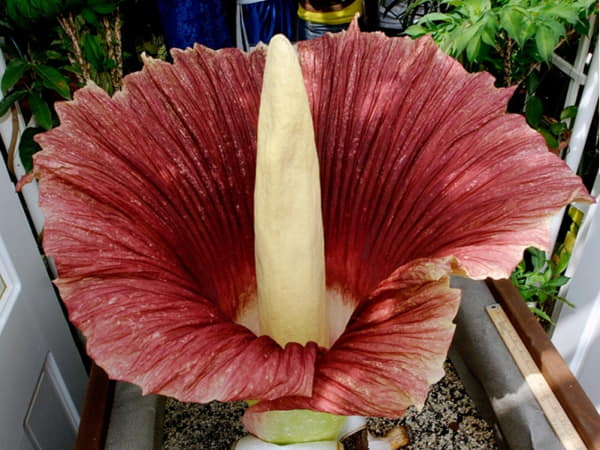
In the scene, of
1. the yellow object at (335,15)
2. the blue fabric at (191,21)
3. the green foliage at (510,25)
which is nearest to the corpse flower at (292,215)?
the green foliage at (510,25)

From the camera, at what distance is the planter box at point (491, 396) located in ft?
2.05

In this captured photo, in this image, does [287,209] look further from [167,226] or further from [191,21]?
[191,21]

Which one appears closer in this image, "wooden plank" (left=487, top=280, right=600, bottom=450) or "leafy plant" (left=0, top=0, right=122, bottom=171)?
"wooden plank" (left=487, top=280, right=600, bottom=450)

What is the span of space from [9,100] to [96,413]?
0.47m

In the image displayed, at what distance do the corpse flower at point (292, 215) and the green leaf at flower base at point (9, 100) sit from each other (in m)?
0.40

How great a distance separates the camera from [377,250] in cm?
60

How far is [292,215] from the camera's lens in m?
0.47

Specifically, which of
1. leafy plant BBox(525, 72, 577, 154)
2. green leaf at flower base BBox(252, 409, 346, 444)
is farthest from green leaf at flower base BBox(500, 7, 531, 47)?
green leaf at flower base BBox(252, 409, 346, 444)

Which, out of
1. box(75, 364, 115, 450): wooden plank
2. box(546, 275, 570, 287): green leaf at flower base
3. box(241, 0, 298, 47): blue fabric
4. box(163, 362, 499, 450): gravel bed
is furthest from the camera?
box(241, 0, 298, 47): blue fabric

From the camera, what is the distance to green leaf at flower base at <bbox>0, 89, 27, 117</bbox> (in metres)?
0.84

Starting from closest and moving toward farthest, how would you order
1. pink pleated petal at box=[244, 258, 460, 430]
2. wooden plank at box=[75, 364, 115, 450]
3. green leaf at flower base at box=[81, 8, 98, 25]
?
pink pleated petal at box=[244, 258, 460, 430] < wooden plank at box=[75, 364, 115, 450] < green leaf at flower base at box=[81, 8, 98, 25]

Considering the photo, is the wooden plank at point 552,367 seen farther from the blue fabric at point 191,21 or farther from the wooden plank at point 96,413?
the blue fabric at point 191,21

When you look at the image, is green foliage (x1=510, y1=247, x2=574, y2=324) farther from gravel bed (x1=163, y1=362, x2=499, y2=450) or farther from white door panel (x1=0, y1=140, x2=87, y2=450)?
white door panel (x1=0, y1=140, x2=87, y2=450)

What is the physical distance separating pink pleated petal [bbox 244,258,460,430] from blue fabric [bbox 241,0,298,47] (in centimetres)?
110
